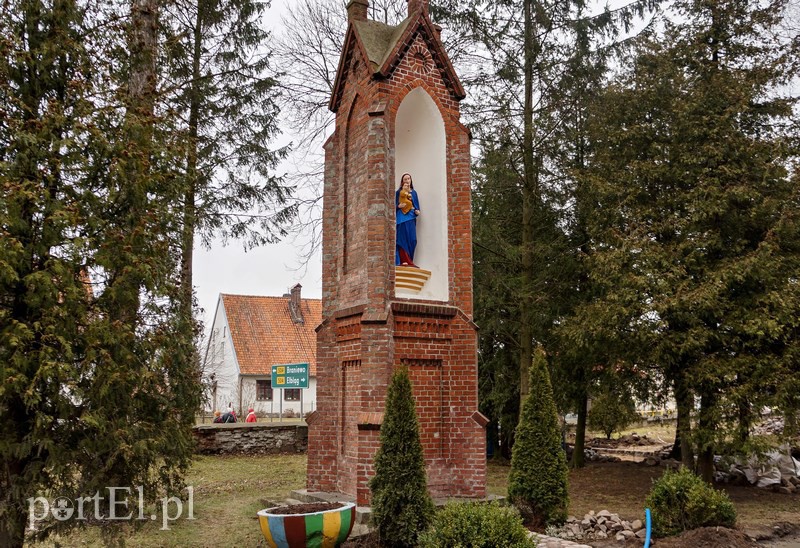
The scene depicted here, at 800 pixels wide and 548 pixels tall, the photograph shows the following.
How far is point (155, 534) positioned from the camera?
8234 mm

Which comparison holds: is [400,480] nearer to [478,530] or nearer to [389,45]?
[478,530]

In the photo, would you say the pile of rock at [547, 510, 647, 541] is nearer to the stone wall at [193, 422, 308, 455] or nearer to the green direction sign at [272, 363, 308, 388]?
the green direction sign at [272, 363, 308, 388]

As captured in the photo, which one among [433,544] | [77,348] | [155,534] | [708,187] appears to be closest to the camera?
[77,348]

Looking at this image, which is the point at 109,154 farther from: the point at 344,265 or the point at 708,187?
the point at 708,187

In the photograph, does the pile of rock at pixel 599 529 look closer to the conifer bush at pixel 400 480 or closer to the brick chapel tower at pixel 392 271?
the brick chapel tower at pixel 392 271

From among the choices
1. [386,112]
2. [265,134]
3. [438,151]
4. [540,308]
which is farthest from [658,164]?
[265,134]

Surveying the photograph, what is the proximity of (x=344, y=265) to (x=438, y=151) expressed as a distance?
230 centimetres

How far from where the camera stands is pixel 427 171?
33.6 feet

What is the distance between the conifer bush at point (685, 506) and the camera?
802cm

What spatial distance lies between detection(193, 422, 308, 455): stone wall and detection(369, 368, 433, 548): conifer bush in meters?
11.0

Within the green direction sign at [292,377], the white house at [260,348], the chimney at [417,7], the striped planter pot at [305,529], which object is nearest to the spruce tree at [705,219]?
the chimney at [417,7]

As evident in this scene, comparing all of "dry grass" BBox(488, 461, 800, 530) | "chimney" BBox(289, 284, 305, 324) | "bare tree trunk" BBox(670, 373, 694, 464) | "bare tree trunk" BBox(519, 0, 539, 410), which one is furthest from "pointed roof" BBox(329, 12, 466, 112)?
"chimney" BBox(289, 284, 305, 324)

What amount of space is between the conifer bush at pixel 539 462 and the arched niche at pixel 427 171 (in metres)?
1.94

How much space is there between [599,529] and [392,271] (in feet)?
14.5
